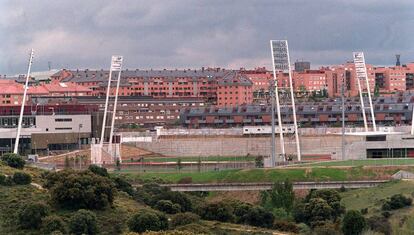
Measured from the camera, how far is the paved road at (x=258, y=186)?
223 ft

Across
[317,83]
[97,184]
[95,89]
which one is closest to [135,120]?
[95,89]

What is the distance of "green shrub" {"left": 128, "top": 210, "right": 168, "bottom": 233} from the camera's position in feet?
144

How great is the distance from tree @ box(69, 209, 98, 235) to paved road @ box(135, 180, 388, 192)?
23.0 metres

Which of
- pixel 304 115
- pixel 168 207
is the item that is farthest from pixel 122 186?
pixel 304 115

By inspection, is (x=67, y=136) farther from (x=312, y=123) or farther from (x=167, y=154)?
(x=312, y=123)

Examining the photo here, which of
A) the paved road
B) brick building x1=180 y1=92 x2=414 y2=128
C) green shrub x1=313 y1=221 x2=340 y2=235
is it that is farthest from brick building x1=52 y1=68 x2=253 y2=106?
green shrub x1=313 y1=221 x2=340 y2=235

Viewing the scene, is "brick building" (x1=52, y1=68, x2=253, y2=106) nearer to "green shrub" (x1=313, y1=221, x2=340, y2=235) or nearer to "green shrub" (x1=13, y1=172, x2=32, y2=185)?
"green shrub" (x1=13, y1=172, x2=32, y2=185)

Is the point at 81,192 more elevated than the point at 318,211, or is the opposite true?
the point at 81,192

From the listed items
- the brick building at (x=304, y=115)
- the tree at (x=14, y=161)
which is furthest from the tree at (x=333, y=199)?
the brick building at (x=304, y=115)

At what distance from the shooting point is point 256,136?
103m

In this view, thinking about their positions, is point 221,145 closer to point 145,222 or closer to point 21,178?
point 21,178

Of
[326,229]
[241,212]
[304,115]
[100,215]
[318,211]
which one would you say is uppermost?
[304,115]

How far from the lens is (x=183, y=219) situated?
46.8 metres

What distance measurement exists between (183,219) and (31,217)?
645 centimetres
